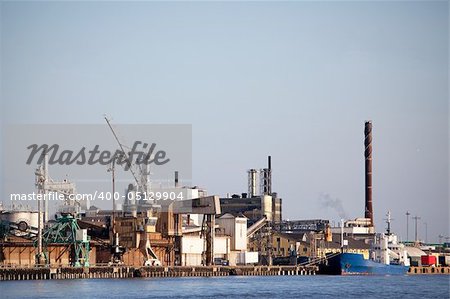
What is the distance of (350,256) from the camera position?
423 feet

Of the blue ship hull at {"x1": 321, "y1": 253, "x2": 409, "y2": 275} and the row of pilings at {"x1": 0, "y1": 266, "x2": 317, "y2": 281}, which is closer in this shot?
the row of pilings at {"x1": 0, "y1": 266, "x2": 317, "y2": 281}

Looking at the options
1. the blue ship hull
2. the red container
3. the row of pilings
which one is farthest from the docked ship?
the red container

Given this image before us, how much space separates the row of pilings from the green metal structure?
224 centimetres

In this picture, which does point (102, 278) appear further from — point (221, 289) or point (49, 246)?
point (221, 289)

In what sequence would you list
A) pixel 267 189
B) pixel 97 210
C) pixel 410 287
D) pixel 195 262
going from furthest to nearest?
pixel 267 189 → pixel 97 210 → pixel 195 262 → pixel 410 287

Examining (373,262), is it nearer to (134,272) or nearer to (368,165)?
(368,165)

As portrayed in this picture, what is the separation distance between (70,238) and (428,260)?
70.0 meters

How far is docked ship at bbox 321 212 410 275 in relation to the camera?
423 ft

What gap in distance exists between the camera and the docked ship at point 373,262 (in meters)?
129

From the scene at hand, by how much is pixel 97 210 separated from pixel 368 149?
3978 cm

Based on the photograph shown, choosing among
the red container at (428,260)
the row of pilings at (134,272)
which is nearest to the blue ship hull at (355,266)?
the row of pilings at (134,272)

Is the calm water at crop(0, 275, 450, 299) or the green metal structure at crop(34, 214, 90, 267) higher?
the green metal structure at crop(34, 214, 90, 267)

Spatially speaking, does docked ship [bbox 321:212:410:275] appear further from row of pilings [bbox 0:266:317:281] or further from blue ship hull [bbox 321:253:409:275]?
row of pilings [bbox 0:266:317:281]

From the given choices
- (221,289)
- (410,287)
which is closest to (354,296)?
(221,289)
